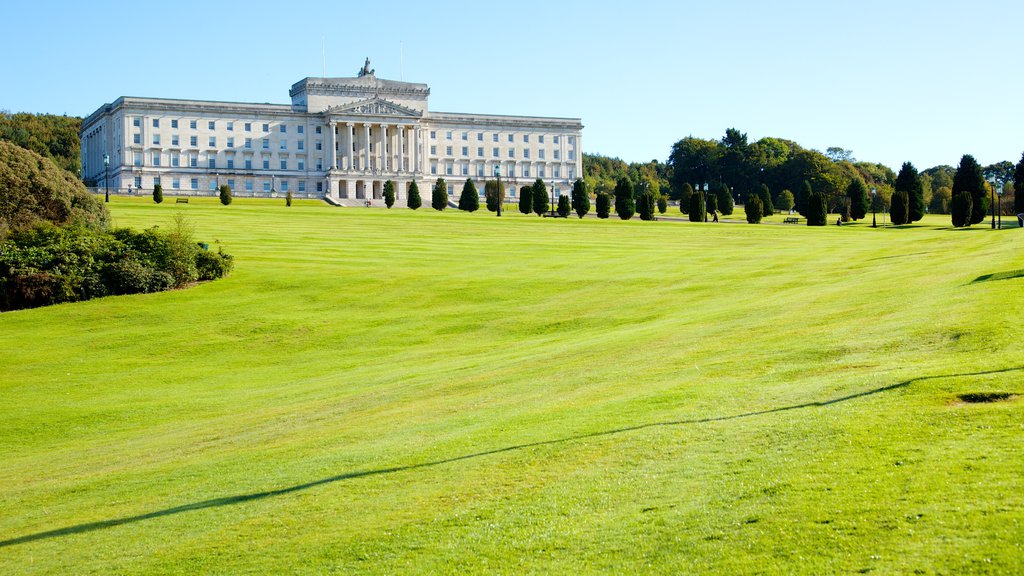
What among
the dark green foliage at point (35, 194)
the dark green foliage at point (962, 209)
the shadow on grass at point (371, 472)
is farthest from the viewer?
the dark green foliage at point (962, 209)

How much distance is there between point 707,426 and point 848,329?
961 centimetres

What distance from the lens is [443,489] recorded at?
13.7 metres

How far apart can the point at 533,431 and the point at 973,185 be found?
91.2 meters

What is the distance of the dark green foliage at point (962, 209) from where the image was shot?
89188 mm

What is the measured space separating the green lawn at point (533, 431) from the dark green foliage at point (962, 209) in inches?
2121

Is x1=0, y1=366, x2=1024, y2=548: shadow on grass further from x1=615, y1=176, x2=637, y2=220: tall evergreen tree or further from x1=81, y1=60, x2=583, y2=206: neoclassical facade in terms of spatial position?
x1=81, y1=60, x2=583, y2=206: neoclassical facade

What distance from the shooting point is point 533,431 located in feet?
53.9

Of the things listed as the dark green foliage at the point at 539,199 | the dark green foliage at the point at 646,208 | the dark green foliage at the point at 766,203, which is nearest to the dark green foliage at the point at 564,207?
the dark green foliage at the point at 539,199

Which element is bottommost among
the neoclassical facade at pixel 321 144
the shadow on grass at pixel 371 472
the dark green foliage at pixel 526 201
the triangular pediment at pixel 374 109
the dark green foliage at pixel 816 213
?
the shadow on grass at pixel 371 472

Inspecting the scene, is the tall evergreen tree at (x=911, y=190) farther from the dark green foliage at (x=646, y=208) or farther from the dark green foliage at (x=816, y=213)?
the dark green foliage at (x=646, y=208)

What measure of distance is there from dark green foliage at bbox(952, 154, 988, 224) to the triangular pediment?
92.1 metres

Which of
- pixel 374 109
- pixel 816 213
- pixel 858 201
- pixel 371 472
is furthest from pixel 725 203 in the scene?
pixel 371 472

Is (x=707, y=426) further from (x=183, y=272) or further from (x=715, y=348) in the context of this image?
(x=183, y=272)

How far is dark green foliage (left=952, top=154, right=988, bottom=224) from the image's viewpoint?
92.4 m
